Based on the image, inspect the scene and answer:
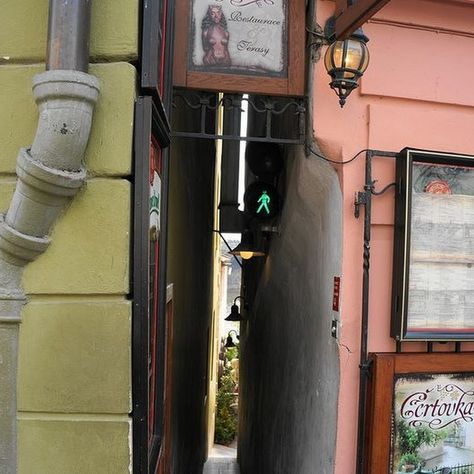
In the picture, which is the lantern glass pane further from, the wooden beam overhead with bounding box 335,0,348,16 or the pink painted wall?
the pink painted wall

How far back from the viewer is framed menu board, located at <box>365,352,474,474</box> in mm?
3312

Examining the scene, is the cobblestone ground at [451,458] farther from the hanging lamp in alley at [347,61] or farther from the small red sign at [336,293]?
the hanging lamp in alley at [347,61]

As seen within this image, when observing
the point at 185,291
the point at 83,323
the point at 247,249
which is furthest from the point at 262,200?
the point at 83,323

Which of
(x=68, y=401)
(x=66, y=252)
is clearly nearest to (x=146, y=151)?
(x=66, y=252)

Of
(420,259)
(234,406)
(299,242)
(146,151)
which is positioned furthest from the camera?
(234,406)

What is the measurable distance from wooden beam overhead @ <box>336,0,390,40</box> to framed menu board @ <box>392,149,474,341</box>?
33.0 inches

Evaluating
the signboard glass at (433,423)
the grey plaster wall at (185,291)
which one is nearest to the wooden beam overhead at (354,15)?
the grey plaster wall at (185,291)

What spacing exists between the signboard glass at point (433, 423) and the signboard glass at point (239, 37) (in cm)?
217

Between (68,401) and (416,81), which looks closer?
(68,401)

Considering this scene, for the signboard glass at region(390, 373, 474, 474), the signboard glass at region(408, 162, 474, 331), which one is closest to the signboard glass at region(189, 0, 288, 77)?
the signboard glass at region(408, 162, 474, 331)

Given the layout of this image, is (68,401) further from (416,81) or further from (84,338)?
(416,81)

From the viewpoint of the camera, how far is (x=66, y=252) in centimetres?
260

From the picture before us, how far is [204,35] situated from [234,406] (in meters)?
14.0

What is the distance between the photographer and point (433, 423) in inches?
134
